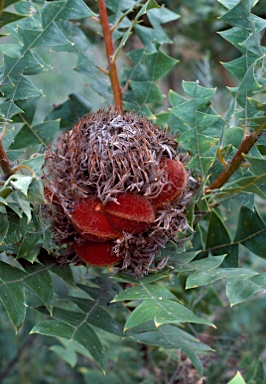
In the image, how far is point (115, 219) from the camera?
0.96 metres

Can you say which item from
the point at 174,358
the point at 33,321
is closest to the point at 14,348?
the point at 33,321

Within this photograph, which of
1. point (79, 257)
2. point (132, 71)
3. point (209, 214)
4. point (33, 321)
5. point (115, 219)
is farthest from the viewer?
point (33, 321)

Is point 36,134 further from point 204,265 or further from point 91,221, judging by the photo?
point 204,265

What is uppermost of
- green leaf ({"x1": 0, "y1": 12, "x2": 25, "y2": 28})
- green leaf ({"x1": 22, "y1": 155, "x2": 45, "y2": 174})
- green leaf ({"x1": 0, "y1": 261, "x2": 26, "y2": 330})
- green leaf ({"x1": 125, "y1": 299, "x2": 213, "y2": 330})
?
green leaf ({"x1": 0, "y1": 12, "x2": 25, "y2": 28})

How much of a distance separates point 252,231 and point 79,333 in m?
0.54

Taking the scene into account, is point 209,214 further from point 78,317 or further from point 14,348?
point 14,348

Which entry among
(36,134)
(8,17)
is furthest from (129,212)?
(36,134)

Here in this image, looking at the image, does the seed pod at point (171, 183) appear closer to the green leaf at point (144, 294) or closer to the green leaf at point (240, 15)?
the green leaf at point (144, 294)

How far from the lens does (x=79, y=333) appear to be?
985 millimetres

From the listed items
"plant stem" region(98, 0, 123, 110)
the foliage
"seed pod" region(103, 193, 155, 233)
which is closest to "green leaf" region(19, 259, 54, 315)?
the foliage

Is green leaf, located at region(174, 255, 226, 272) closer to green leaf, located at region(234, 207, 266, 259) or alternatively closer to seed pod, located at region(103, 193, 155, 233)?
seed pod, located at region(103, 193, 155, 233)

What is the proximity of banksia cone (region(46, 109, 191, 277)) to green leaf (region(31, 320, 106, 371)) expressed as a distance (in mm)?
138

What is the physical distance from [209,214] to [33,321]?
1.21 meters

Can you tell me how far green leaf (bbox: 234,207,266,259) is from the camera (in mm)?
1260
